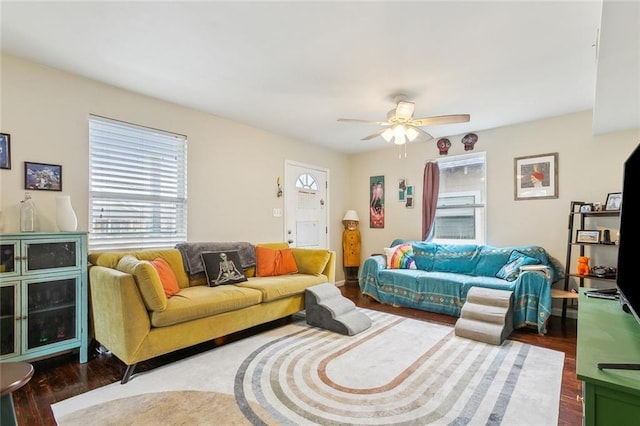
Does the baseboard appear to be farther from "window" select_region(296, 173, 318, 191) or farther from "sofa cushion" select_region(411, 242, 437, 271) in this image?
"window" select_region(296, 173, 318, 191)

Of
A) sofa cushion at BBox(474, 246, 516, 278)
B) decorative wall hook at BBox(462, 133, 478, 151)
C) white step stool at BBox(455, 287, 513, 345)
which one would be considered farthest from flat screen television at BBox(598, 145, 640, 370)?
decorative wall hook at BBox(462, 133, 478, 151)

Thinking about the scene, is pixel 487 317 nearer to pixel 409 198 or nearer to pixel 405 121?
pixel 405 121

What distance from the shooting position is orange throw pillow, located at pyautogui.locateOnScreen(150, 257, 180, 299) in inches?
108

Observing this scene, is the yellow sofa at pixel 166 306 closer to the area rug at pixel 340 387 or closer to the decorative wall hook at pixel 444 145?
the area rug at pixel 340 387

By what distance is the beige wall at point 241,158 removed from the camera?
2.61 m

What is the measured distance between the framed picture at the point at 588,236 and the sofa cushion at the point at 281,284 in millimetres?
2966

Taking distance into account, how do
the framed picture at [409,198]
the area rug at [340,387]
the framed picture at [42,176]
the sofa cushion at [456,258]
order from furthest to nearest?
the framed picture at [409,198], the sofa cushion at [456,258], the framed picture at [42,176], the area rug at [340,387]

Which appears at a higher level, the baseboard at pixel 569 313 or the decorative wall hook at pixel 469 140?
the decorative wall hook at pixel 469 140

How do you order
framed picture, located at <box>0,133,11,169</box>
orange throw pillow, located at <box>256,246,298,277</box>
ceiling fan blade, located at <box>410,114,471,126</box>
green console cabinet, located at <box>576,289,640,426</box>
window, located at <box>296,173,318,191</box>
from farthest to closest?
window, located at <box>296,173,318,191</box> → orange throw pillow, located at <box>256,246,298,277</box> → ceiling fan blade, located at <box>410,114,471,126</box> → framed picture, located at <box>0,133,11,169</box> → green console cabinet, located at <box>576,289,640,426</box>

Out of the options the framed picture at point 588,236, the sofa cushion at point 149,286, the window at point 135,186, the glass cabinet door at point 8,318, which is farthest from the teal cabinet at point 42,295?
the framed picture at point 588,236

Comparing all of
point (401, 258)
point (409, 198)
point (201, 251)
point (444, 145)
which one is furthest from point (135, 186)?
point (444, 145)

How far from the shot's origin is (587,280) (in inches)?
144

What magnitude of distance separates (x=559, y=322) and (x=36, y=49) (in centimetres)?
573

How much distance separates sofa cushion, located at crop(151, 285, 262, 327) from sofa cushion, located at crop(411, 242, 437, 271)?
2.56 metres
